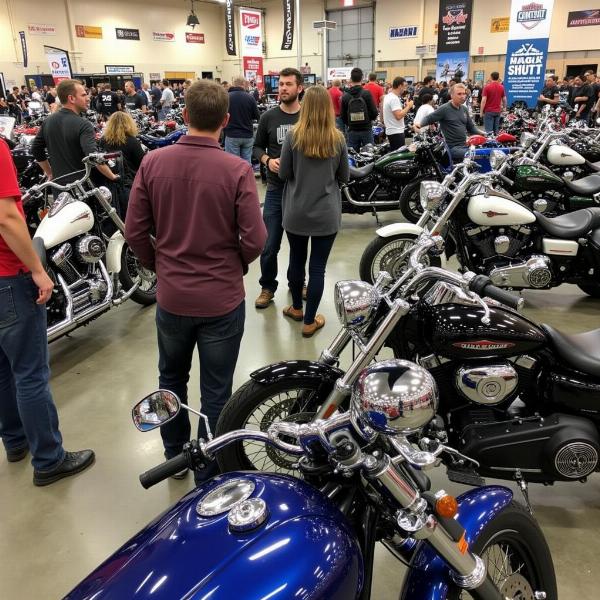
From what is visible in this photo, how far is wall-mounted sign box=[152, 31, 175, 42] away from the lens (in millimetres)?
27062

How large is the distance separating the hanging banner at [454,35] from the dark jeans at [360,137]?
7.99m

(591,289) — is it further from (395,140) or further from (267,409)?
(395,140)

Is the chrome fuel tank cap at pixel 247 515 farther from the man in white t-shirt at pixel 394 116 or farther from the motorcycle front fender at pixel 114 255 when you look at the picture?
the man in white t-shirt at pixel 394 116

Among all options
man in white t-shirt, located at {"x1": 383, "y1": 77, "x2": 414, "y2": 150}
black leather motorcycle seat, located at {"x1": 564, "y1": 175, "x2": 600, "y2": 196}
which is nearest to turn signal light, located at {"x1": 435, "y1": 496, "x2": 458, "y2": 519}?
black leather motorcycle seat, located at {"x1": 564, "y1": 175, "x2": 600, "y2": 196}

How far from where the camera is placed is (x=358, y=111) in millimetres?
7848

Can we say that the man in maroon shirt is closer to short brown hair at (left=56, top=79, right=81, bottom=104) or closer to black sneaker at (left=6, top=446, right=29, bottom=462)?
black sneaker at (left=6, top=446, right=29, bottom=462)

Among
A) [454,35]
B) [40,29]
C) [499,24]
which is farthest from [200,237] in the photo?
[40,29]

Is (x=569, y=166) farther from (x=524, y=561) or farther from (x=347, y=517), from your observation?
(x=347, y=517)

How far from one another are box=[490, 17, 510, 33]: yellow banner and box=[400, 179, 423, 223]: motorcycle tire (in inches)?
776

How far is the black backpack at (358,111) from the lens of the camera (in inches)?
306

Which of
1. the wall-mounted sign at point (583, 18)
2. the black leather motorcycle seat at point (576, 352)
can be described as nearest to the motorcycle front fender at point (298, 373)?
the black leather motorcycle seat at point (576, 352)

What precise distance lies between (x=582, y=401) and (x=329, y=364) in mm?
1003

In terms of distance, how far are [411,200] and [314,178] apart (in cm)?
339

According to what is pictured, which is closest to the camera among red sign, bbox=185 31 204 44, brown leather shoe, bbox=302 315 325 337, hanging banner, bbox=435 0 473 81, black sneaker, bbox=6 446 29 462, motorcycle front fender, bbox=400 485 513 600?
motorcycle front fender, bbox=400 485 513 600
